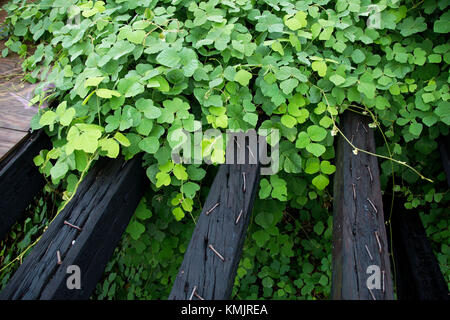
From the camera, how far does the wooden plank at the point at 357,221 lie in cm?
98

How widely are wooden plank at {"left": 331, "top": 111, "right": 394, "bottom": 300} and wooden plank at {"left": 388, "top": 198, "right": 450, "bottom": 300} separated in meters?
0.78

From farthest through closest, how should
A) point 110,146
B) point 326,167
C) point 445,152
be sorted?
point 445,152 → point 326,167 → point 110,146

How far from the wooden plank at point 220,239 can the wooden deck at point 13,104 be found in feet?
3.24

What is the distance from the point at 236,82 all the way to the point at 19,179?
1057mm

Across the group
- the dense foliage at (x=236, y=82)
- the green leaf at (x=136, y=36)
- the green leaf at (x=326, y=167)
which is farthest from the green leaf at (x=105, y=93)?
the green leaf at (x=326, y=167)

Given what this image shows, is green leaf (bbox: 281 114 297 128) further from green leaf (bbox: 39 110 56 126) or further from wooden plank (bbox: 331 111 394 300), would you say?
green leaf (bbox: 39 110 56 126)

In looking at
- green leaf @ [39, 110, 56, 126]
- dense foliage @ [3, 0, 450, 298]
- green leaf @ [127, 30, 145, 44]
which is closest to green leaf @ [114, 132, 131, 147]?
dense foliage @ [3, 0, 450, 298]

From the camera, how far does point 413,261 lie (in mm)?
1755

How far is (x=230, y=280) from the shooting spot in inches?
39.0

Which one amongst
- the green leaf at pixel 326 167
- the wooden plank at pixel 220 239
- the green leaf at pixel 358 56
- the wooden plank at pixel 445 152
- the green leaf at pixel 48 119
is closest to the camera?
the wooden plank at pixel 220 239

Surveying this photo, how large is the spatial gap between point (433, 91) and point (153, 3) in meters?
1.44

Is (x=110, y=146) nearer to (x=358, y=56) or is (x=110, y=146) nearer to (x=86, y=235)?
(x=86, y=235)

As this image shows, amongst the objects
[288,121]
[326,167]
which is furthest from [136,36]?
[326,167]

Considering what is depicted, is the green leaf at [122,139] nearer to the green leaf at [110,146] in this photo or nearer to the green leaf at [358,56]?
the green leaf at [110,146]
